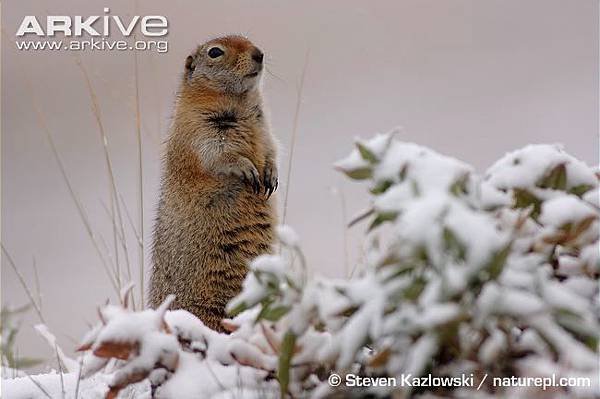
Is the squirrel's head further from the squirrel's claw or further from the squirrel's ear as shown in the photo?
the squirrel's claw

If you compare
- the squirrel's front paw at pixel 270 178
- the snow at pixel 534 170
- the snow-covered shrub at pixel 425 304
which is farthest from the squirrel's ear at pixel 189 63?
the snow at pixel 534 170

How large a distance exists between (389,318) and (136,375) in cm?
76

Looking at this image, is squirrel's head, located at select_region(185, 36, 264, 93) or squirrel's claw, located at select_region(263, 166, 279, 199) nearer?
squirrel's claw, located at select_region(263, 166, 279, 199)

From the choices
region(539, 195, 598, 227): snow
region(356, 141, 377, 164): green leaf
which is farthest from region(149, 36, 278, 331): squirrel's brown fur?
region(539, 195, 598, 227): snow

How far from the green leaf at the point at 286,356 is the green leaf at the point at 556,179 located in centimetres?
76

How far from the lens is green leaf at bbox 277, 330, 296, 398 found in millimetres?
1912

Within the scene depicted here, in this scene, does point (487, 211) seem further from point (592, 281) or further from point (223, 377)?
point (223, 377)

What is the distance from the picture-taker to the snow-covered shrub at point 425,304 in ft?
5.28

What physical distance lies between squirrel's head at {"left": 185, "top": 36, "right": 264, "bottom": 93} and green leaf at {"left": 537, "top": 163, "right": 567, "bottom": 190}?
2935 millimetres

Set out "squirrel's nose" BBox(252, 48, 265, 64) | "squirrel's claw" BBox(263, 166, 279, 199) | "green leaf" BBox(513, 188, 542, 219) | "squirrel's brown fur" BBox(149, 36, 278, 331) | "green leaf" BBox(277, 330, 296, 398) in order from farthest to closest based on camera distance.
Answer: "squirrel's nose" BBox(252, 48, 265, 64)
"squirrel's claw" BBox(263, 166, 279, 199)
"squirrel's brown fur" BBox(149, 36, 278, 331)
"green leaf" BBox(513, 188, 542, 219)
"green leaf" BBox(277, 330, 296, 398)

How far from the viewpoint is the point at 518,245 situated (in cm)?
191

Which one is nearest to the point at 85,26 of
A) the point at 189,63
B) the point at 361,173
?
the point at 189,63

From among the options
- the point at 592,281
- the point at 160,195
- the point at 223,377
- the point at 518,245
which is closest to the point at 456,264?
the point at 518,245

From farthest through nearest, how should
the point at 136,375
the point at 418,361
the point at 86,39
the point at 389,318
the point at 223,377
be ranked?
1. the point at 86,39
2. the point at 223,377
3. the point at 136,375
4. the point at 389,318
5. the point at 418,361
